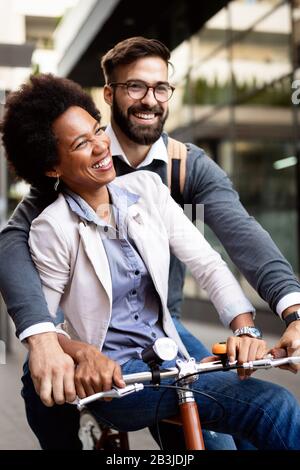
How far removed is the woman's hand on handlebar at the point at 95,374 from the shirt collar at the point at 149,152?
560mm

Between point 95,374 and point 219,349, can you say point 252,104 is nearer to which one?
point 219,349

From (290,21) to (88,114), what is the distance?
25.6ft

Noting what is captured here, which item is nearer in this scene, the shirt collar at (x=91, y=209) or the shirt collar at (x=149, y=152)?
the shirt collar at (x=91, y=209)

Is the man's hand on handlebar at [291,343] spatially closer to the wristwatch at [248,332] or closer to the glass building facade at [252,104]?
the wristwatch at [248,332]

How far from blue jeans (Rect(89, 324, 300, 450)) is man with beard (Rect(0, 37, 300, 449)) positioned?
0.12 m

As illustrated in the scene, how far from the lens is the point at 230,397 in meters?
1.83

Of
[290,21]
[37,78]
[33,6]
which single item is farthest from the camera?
[290,21]

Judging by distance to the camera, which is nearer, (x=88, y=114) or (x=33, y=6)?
(x=88, y=114)

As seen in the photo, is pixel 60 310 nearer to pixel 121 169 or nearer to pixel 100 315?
pixel 100 315

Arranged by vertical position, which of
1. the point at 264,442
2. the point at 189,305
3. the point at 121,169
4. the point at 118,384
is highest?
the point at 121,169

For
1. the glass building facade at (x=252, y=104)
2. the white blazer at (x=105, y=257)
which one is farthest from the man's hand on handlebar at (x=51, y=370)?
the glass building facade at (x=252, y=104)

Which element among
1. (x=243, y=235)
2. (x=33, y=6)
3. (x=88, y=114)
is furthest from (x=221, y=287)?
(x=33, y=6)

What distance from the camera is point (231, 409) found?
183cm

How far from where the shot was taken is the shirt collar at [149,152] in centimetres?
202
